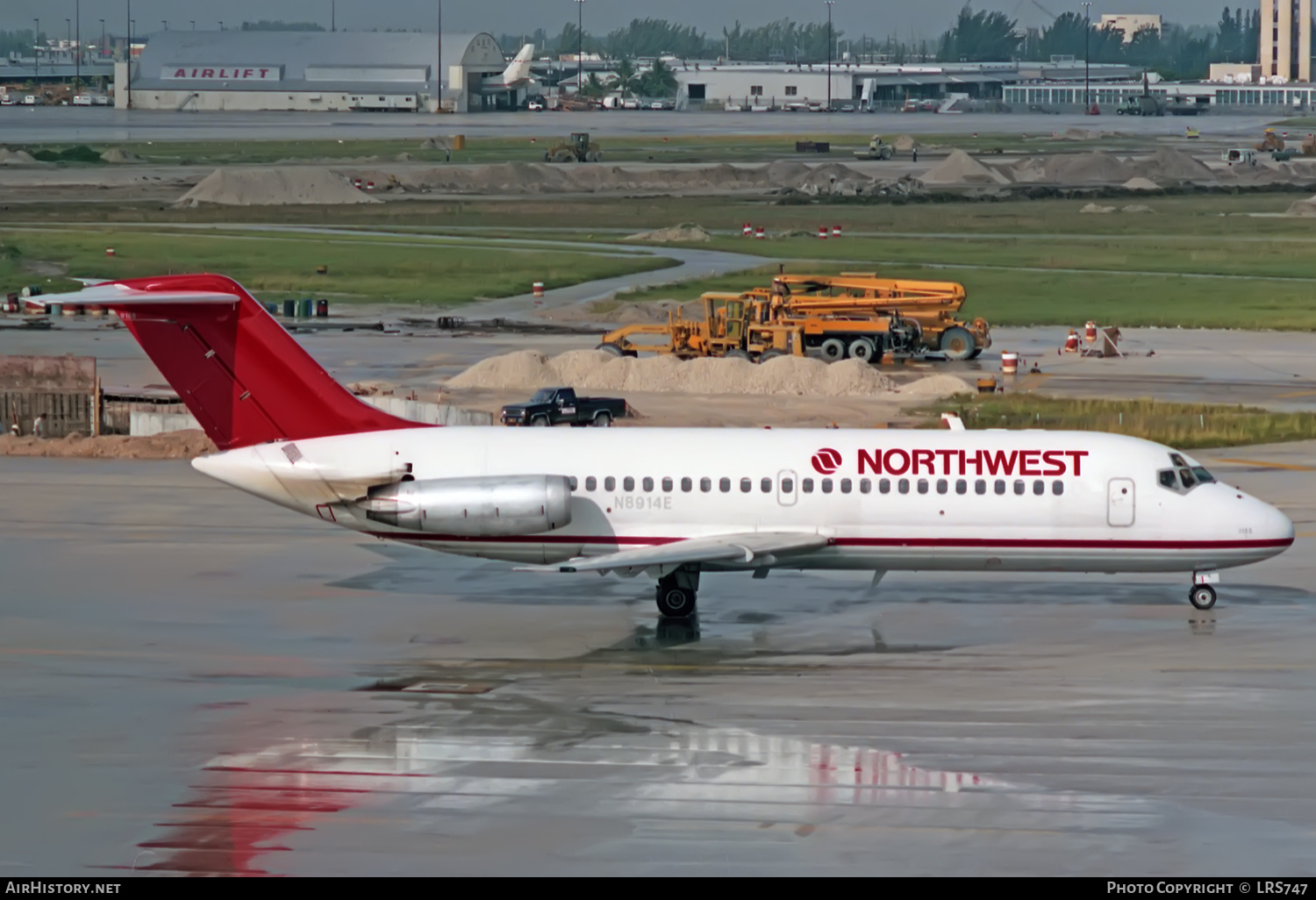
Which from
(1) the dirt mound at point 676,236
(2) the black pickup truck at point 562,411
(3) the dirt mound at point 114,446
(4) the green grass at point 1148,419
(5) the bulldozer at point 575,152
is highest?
(5) the bulldozer at point 575,152

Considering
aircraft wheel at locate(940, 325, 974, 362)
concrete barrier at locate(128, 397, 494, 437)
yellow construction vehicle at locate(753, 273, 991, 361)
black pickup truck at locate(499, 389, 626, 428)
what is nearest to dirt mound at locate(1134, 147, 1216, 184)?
yellow construction vehicle at locate(753, 273, 991, 361)

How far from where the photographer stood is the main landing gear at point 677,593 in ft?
108

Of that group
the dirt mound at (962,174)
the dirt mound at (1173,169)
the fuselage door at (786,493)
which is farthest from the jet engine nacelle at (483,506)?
the dirt mound at (1173,169)

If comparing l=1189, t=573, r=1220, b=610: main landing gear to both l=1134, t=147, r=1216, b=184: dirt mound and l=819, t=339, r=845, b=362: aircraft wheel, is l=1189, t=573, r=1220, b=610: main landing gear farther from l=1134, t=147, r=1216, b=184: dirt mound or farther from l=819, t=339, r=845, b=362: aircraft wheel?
l=1134, t=147, r=1216, b=184: dirt mound

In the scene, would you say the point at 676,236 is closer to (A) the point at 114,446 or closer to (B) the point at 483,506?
(A) the point at 114,446

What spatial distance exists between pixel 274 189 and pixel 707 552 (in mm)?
109663

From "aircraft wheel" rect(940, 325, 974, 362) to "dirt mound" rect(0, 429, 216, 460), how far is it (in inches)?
1223

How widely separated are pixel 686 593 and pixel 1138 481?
8370mm

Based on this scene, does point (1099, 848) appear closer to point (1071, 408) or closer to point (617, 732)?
point (617, 732)

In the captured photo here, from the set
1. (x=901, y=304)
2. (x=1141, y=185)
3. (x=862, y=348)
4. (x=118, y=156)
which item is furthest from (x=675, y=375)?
(x=118, y=156)

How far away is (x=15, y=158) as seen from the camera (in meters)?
172

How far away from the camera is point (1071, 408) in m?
55.7

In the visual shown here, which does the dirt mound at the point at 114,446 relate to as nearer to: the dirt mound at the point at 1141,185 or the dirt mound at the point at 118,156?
the dirt mound at the point at 1141,185

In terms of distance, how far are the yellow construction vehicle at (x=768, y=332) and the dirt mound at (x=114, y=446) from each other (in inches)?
835
